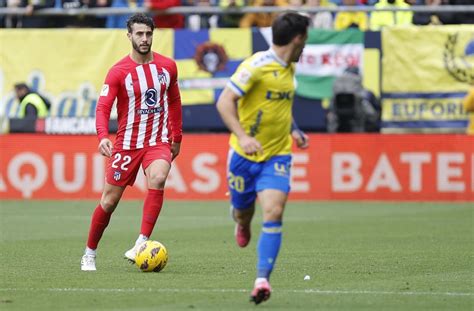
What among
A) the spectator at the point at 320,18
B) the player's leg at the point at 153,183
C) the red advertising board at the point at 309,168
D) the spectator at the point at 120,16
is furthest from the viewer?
the spectator at the point at 120,16

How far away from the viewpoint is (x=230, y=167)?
959 centimetres

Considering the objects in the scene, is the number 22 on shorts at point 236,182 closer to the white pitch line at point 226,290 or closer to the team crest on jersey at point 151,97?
the white pitch line at point 226,290

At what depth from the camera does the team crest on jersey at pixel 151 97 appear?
1198 cm

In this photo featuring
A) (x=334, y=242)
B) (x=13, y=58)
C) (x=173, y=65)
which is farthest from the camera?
(x=13, y=58)

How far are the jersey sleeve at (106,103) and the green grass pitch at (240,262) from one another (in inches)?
52.9

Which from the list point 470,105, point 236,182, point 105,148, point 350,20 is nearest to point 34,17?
point 350,20

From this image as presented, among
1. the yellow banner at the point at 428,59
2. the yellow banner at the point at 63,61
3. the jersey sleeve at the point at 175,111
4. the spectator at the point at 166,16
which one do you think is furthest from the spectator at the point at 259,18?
the jersey sleeve at the point at 175,111

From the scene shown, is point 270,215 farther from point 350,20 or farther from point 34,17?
point 34,17


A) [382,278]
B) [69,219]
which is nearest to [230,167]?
[382,278]

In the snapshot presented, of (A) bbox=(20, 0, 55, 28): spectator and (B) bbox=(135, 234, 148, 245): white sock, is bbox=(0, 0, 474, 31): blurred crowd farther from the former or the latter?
(B) bbox=(135, 234, 148, 245): white sock

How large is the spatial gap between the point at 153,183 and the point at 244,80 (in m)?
2.67

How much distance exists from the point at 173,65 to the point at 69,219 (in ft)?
23.9

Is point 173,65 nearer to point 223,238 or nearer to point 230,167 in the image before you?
point 230,167

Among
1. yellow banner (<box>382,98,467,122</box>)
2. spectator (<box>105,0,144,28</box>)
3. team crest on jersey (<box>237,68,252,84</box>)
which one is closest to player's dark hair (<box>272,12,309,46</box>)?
team crest on jersey (<box>237,68,252,84</box>)
